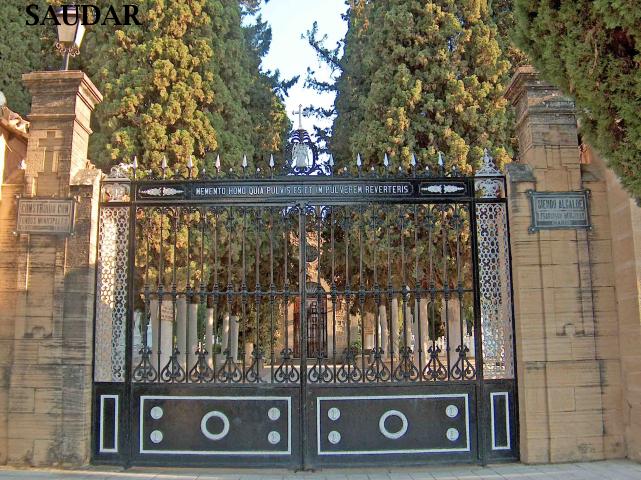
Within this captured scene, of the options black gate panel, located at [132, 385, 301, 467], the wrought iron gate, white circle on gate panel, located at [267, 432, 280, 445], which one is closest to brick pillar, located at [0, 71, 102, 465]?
the wrought iron gate

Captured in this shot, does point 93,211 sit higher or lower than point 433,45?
lower

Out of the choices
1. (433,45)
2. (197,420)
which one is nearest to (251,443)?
(197,420)

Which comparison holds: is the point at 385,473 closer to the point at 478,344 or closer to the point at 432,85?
the point at 478,344

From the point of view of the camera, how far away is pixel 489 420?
6453mm

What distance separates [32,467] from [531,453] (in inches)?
197

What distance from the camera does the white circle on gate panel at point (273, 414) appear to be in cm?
647

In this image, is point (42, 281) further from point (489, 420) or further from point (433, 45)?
point (433, 45)

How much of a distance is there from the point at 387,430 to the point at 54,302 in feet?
12.2

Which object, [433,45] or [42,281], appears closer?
[42,281]

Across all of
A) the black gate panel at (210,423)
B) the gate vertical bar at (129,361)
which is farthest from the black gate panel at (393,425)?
the gate vertical bar at (129,361)

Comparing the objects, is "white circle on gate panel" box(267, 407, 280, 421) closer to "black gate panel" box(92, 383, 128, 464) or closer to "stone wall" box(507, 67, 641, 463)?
"black gate panel" box(92, 383, 128, 464)

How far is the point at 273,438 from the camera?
6445 millimetres

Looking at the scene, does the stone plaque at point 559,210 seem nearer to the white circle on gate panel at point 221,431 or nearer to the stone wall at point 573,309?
the stone wall at point 573,309

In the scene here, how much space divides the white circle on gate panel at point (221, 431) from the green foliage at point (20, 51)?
29.1 feet
